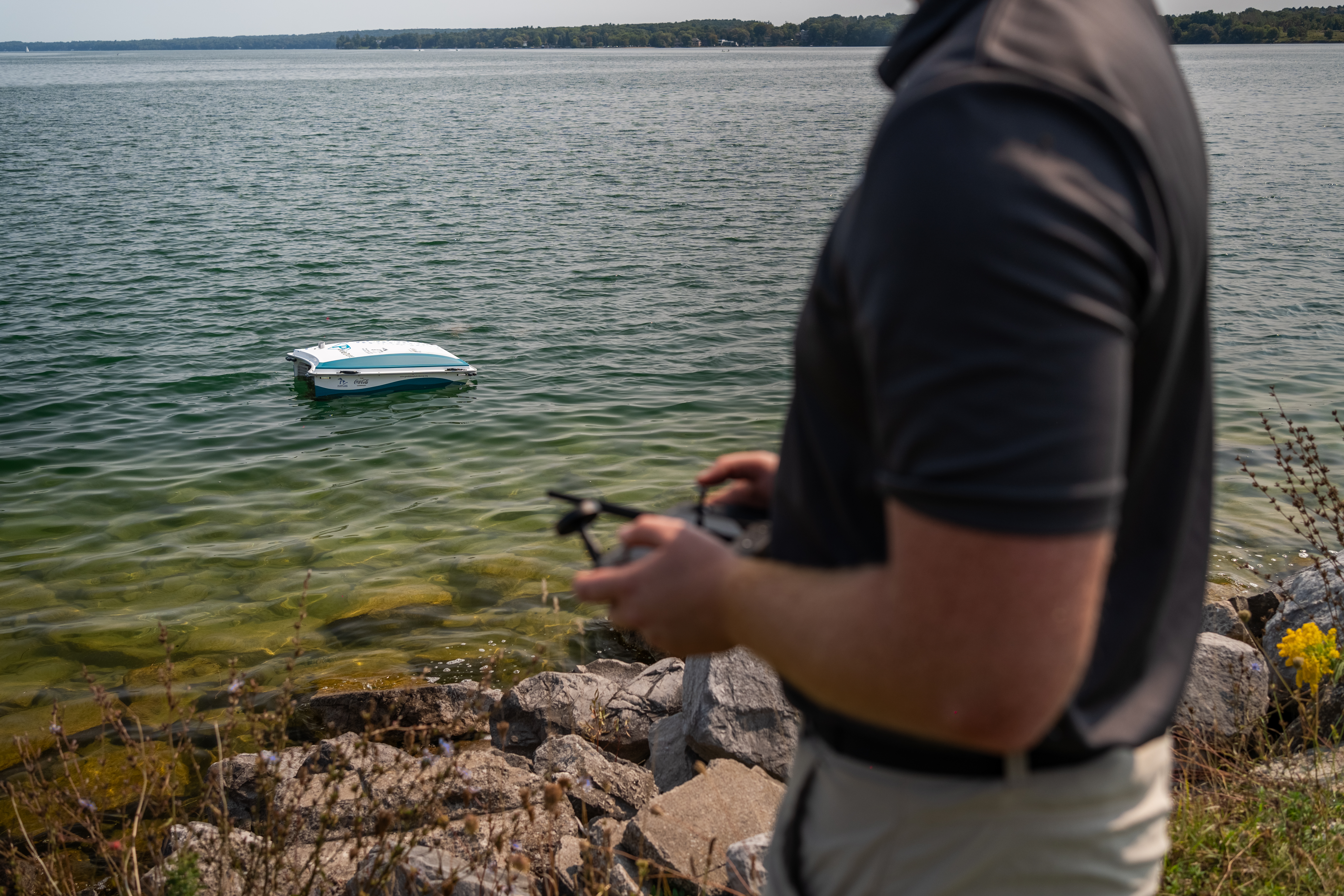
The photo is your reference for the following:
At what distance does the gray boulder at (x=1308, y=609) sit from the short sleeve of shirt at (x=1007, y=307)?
4.33 meters

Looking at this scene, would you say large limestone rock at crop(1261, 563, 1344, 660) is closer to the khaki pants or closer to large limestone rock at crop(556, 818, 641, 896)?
large limestone rock at crop(556, 818, 641, 896)

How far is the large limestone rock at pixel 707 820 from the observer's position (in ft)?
11.6

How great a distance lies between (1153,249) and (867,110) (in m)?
63.3

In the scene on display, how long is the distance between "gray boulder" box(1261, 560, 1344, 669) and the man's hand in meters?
4.30

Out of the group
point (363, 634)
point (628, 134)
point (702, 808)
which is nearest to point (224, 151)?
point (628, 134)

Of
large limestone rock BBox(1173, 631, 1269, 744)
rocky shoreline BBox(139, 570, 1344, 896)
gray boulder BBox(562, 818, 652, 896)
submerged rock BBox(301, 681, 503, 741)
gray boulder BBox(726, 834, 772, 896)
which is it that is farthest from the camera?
submerged rock BBox(301, 681, 503, 741)

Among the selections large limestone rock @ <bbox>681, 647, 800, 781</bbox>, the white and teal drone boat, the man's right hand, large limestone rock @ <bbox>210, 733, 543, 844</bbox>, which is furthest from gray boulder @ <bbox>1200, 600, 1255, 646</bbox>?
the white and teal drone boat

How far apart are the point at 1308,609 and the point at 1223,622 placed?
96 centimetres

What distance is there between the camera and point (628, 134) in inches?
1927

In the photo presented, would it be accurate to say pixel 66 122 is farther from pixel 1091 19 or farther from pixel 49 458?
pixel 1091 19

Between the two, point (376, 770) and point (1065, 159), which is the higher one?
point (1065, 159)

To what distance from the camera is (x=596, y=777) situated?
15.7ft

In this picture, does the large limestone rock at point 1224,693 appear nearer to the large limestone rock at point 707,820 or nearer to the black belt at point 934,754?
the large limestone rock at point 707,820

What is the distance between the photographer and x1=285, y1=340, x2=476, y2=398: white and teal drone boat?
44.7 ft
